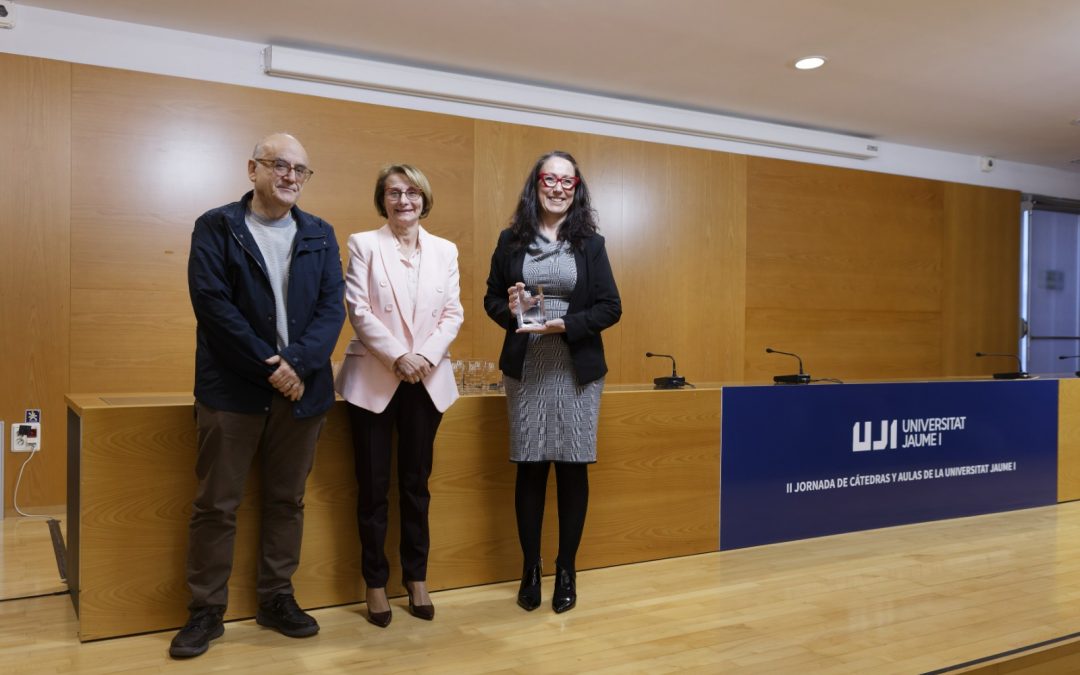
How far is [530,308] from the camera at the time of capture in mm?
2746

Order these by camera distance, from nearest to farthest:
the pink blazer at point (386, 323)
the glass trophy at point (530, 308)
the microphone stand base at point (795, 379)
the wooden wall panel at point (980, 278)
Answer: the pink blazer at point (386, 323) < the glass trophy at point (530, 308) < the microphone stand base at point (795, 379) < the wooden wall panel at point (980, 278)

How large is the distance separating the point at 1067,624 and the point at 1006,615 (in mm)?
169

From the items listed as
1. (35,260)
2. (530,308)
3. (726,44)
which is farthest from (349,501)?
(726,44)

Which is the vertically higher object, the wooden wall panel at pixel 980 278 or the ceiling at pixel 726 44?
the ceiling at pixel 726 44

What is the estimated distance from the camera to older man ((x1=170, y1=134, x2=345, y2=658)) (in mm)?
2287

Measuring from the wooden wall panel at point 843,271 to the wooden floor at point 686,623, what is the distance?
9.86 feet

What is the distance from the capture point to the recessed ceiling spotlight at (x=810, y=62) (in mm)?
4852

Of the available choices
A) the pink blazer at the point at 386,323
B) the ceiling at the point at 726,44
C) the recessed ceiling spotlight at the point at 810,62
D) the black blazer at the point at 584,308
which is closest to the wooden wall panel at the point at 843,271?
the ceiling at the point at 726,44

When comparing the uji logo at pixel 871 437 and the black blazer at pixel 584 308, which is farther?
the uji logo at pixel 871 437

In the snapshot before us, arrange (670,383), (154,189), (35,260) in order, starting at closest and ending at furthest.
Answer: (670,383)
(35,260)
(154,189)

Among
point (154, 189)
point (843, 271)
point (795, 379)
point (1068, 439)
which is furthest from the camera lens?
point (843, 271)

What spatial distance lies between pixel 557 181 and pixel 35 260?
2899 mm

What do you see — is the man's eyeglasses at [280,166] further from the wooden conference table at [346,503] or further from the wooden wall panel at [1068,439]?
the wooden wall panel at [1068,439]

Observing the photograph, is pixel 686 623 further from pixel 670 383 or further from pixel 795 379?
pixel 795 379
